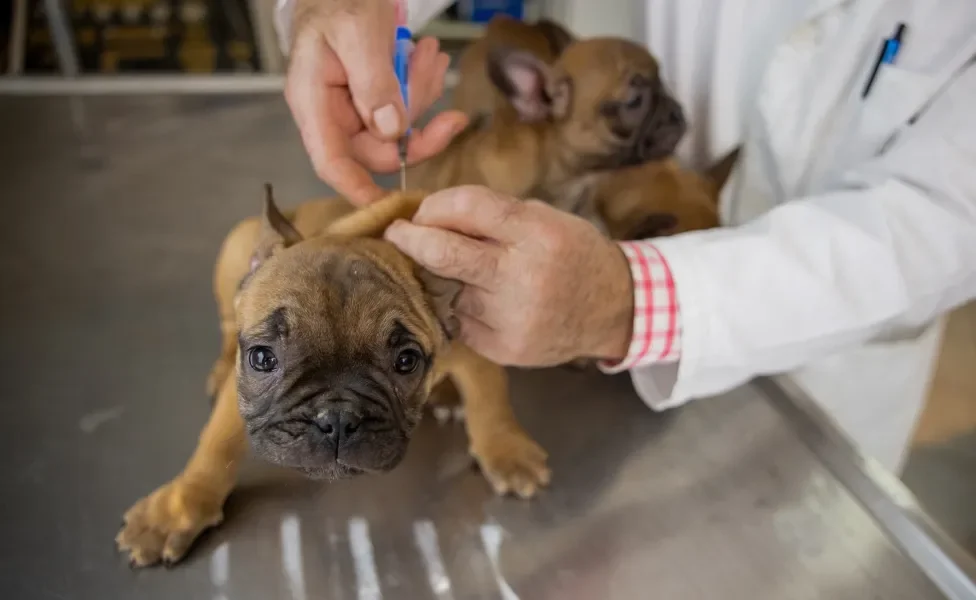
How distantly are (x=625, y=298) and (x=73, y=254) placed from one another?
1.01 meters

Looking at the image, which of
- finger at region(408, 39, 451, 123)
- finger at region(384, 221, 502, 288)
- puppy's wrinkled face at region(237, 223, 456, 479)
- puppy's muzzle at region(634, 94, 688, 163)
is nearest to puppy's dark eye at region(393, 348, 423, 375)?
puppy's wrinkled face at region(237, 223, 456, 479)

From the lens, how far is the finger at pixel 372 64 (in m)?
1.05

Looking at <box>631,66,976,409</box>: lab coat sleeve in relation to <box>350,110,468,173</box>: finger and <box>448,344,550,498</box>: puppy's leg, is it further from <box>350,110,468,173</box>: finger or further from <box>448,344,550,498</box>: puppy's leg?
<box>350,110,468,173</box>: finger

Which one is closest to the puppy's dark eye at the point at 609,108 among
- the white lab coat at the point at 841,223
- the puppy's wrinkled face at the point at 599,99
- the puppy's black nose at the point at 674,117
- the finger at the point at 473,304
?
the puppy's wrinkled face at the point at 599,99

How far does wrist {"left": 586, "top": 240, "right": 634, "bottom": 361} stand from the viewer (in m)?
1.02

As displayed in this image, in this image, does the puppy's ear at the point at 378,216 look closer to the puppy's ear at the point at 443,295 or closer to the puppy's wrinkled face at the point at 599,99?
the puppy's ear at the point at 443,295

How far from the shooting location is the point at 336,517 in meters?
0.99

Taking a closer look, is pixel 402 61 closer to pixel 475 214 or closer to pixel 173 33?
pixel 475 214

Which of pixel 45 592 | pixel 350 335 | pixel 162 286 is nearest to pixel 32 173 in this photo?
pixel 162 286

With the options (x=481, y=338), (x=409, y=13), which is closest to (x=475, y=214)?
(x=481, y=338)

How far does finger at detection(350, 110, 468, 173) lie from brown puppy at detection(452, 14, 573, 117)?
664 millimetres

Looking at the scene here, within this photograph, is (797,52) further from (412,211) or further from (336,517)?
(336,517)

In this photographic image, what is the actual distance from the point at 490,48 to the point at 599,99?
0.97 ft

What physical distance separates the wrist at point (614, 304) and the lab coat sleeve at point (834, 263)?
6 cm
